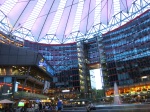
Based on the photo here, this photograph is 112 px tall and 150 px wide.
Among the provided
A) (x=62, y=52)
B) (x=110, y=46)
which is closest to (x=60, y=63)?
(x=62, y=52)

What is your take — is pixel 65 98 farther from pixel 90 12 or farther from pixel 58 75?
pixel 90 12

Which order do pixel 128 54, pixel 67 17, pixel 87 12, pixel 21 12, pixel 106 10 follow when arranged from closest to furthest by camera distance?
pixel 21 12
pixel 87 12
pixel 67 17
pixel 106 10
pixel 128 54

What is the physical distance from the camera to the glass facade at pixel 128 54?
6900cm

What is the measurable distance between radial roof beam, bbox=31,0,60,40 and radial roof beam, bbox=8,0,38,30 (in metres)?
3.64

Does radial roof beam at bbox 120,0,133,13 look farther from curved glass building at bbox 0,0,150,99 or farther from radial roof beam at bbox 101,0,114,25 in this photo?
radial roof beam at bbox 101,0,114,25

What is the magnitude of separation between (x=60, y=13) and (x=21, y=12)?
11591 mm

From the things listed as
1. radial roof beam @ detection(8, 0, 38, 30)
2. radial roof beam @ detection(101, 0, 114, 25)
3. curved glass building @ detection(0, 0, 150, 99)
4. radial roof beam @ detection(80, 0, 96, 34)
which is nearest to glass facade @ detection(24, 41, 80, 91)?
curved glass building @ detection(0, 0, 150, 99)

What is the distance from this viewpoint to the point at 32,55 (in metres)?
44.2

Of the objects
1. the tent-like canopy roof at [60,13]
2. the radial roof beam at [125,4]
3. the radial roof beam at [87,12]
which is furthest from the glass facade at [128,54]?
the radial roof beam at [87,12]

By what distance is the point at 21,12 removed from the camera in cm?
5056

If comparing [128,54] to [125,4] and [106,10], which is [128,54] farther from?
[106,10]

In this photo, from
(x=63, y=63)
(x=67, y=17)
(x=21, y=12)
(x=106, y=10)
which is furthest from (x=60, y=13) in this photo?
(x=63, y=63)

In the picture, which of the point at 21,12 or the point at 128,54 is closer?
the point at 21,12

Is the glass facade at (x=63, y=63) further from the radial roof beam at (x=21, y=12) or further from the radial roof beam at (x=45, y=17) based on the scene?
the radial roof beam at (x=21, y=12)
